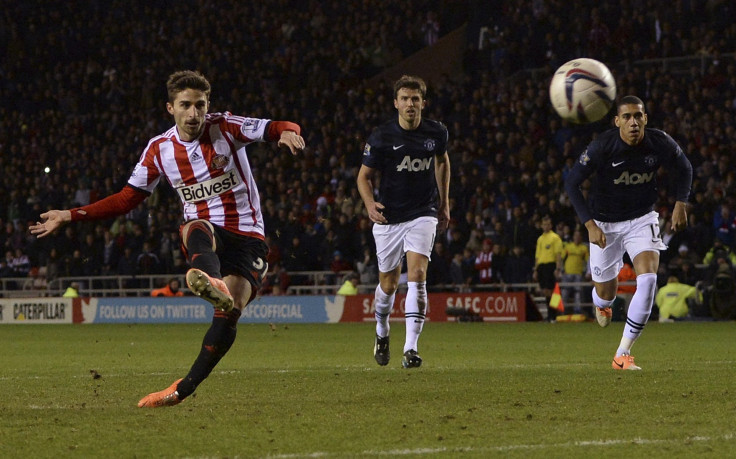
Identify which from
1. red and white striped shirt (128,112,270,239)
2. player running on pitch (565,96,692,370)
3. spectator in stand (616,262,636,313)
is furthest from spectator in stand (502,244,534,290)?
red and white striped shirt (128,112,270,239)

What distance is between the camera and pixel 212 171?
25.3 feet

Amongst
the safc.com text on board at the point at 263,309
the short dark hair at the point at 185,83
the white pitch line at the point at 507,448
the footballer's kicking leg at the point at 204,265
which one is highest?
the short dark hair at the point at 185,83

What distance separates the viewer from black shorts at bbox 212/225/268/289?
7664 mm

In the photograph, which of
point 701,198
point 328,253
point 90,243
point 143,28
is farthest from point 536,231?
point 143,28

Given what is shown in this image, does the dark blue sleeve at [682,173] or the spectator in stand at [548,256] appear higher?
the dark blue sleeve at [682,173]

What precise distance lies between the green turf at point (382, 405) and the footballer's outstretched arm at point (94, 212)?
1146mm

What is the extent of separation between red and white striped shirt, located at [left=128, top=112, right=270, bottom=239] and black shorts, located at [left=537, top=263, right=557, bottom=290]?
573 inches

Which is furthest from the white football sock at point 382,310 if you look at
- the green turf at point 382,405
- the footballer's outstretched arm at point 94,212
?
the footballer's outstretched arm at point 94,212

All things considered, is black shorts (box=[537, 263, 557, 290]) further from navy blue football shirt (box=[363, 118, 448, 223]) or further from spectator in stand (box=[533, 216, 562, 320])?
navy blue football shirt (box=[363, 118, 448, 223])

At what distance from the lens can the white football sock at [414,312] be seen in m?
10.5

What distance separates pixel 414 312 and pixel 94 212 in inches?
147

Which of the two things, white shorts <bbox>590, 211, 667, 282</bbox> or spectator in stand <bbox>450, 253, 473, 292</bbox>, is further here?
spectator in stand <bbox>450, 253, 473, 292</bbox>

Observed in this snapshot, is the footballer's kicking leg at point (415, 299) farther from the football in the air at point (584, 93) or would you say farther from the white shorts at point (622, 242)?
the football in the air at point (584, 93)

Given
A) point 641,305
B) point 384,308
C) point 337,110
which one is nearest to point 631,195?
point 641,305
